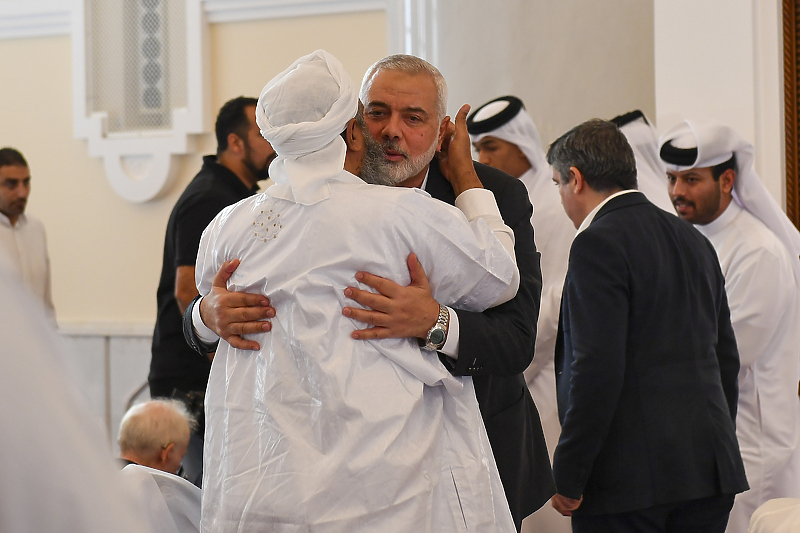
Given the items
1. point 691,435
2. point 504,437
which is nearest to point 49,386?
point 504,437

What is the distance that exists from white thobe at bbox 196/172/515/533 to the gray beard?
1.10 ft

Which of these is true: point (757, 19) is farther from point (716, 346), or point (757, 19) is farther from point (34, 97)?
point (34, 97)

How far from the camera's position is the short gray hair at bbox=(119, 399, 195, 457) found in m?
2.70

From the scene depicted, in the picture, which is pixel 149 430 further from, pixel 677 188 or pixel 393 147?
pixel 677 188

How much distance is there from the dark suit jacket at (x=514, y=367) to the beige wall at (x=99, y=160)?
4088 mm

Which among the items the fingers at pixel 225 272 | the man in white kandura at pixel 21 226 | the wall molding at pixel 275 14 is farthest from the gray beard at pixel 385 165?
the man in white kandura at pixel 21 226

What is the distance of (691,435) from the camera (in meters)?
2.52

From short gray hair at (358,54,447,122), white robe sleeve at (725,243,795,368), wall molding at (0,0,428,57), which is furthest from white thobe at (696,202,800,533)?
wall molding at (0,0,428,57)

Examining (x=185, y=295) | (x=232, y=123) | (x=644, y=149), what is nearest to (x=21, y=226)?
(x=232, y=123)

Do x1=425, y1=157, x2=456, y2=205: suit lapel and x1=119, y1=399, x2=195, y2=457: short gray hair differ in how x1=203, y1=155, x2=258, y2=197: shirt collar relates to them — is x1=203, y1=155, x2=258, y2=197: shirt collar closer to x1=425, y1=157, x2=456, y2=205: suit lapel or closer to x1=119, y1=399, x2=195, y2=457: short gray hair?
x1=119, y1=399, x2=195, y2=457: short gray hair

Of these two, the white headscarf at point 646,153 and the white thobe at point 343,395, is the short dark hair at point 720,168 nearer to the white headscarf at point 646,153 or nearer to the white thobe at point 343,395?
the white headscarf at point 646,153

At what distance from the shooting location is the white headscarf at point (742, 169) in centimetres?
375

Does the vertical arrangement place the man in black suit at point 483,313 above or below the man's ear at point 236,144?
below

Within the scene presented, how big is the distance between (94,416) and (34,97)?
6.53m
